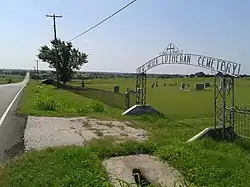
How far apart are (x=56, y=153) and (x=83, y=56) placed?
56976mm

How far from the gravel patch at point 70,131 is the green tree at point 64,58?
41418 mm

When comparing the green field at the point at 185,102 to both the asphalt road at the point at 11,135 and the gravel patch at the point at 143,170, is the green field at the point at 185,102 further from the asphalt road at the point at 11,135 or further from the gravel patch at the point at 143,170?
the gravel patch at the point at 143,170

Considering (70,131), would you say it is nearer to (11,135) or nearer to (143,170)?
(11,135)

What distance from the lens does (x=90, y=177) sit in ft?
22.6

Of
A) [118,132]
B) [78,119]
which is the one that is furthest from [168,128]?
[78,119]

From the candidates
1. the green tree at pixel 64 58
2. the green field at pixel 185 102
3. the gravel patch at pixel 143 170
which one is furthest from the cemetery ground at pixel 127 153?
the green tree at pixel 64 58

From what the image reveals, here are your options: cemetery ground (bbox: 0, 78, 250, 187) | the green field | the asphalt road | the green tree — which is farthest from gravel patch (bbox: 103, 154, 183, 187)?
the green tree

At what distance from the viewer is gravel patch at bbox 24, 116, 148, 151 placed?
10625 millimetres

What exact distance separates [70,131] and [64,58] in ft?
151

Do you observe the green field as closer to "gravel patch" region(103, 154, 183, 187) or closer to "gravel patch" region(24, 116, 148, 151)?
"gravel patch" region(24, 116, 148, 151)

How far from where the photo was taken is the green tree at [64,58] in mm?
57719

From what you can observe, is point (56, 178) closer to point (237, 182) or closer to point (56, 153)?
point (56, 153)

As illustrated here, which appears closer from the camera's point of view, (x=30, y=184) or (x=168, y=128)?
(x=30, y=184)

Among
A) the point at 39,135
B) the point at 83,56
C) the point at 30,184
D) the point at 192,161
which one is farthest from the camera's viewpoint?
the point at 83,56
